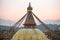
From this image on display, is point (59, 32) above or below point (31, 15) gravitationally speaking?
below

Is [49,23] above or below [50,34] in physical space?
above

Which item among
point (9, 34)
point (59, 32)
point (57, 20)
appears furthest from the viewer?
point (59, 32)

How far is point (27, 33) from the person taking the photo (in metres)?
3.78

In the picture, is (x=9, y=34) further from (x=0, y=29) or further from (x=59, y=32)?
(x=59, y=32)

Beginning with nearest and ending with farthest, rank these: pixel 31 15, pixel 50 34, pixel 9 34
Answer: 1. pixel 31 15
2. pixel 9 34
3. pixel 50 34

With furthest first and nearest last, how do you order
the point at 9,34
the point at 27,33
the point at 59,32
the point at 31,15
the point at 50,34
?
1. the point at 59,32
2. the point at 50,34
3. the point at 9,34
4. the point at 31,15
5. the point at 27,33

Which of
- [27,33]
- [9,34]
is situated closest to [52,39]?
[9,34]

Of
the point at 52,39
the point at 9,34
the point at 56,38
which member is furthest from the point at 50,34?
the point at 9,34

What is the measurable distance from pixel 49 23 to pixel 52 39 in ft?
1.87

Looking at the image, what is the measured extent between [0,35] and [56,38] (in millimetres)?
2054

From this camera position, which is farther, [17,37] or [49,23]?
[49,23]

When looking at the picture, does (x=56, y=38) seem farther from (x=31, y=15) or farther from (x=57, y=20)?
(x=31, y=15)

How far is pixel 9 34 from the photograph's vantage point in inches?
193

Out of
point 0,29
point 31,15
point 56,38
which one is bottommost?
Result: point 56,38
